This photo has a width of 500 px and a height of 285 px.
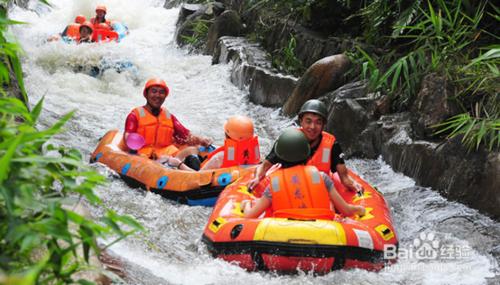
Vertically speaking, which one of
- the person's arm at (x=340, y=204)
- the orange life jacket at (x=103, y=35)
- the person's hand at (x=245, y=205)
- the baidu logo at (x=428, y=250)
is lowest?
the orange life jacket at (x=103, y=35)

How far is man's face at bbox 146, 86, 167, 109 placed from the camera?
7469 millimetres

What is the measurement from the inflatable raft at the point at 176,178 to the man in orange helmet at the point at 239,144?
182mm

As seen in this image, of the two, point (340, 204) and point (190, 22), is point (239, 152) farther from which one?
point (190, 22)

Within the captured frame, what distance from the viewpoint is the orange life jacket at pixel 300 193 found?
4953mm

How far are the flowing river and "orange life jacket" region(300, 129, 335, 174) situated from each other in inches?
32.1

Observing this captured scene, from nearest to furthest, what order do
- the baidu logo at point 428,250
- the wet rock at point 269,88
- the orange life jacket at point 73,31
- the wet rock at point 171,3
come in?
1. the baidu logo at point 428,250
2. the wet rock at point 269,88
3. the orange life jacket at point 73,31
4. the wet rock at point 171,3

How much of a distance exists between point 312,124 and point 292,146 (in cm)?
92

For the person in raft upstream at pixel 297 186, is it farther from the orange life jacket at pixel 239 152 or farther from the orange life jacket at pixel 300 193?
the orange life jacket at pixel 239 152

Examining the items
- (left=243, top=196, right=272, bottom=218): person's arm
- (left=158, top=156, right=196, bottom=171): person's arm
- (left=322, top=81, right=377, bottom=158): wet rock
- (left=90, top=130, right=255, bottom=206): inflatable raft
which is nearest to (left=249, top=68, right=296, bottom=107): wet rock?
(left=322, top=81, right=377, bottom=158): wet rock

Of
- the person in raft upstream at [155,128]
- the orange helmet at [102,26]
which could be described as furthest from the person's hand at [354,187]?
the orange helmet at [102,26]

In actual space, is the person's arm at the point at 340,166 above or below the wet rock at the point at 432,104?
below

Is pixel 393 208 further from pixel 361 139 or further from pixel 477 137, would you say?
pixel 361 139

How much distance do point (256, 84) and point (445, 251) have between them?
5675 mm

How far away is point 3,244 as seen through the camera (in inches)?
88.7
